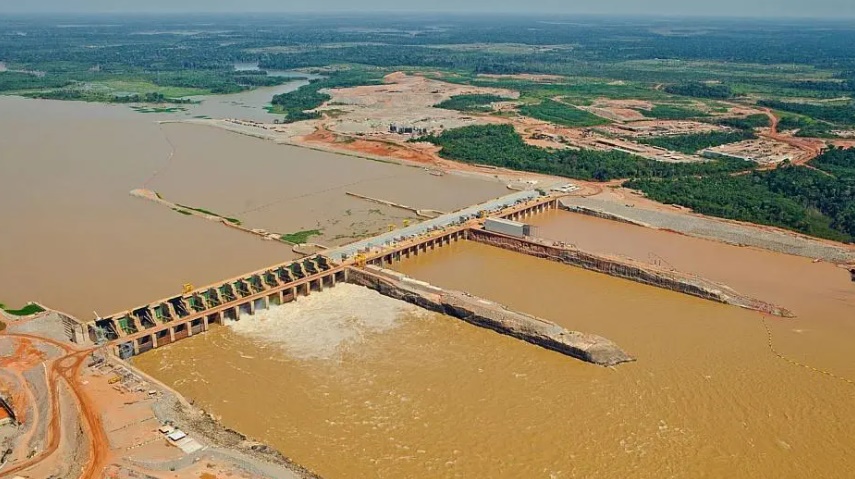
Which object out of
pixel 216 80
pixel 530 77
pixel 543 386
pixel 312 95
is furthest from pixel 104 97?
pixel 543 386

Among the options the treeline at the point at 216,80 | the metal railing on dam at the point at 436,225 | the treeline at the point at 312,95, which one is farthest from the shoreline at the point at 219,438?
the treeline at the point at 216,80

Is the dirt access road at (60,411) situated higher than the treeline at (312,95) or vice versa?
the treeline at (312,95)

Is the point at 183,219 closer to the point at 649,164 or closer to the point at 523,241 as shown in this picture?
the point at 523,241

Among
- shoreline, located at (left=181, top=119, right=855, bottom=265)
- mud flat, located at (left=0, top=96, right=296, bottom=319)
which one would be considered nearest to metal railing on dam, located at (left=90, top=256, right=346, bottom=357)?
mud flat, located at (left=0, top=96, right=296, bottom=319)

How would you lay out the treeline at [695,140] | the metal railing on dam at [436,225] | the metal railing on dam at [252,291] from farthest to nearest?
the treeline at [695,140], the metal railing on dam at [436,225], the metal railing on dam at [252,291]

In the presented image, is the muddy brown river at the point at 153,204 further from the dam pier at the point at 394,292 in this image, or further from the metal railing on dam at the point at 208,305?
the dam pier at the point at 394,292

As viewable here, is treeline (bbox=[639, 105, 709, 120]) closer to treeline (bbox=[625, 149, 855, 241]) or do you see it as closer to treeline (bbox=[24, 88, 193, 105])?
treeline (bbox=[625, 149, 855, 241])
